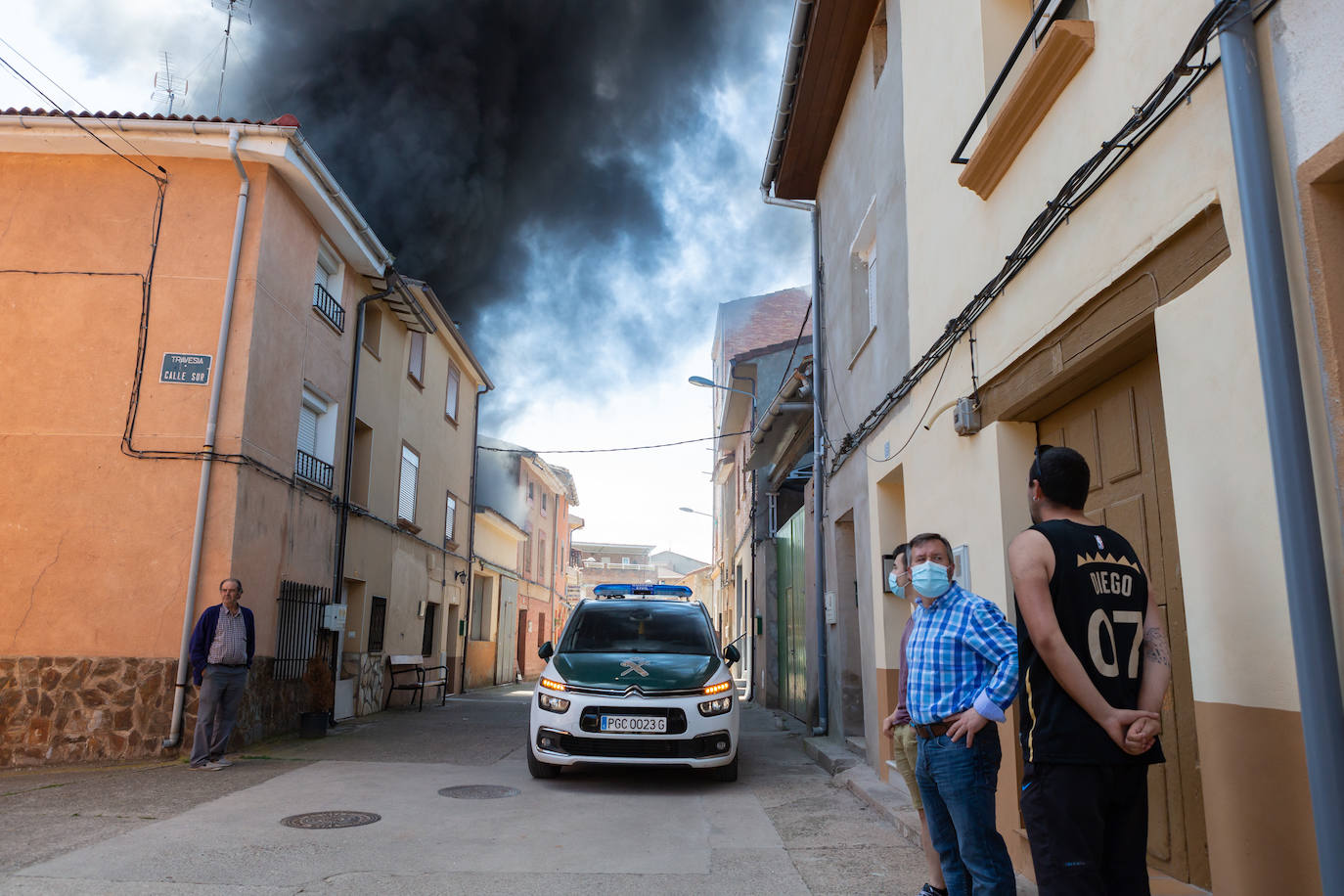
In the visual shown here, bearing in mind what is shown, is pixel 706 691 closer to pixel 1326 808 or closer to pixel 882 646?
pixel 882 646

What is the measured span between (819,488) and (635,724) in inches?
168

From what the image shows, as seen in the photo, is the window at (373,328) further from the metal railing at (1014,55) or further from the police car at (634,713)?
the metal railing at (1014,55)

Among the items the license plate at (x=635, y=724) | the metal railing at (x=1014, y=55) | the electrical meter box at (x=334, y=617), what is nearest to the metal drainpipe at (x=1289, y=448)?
the metal railing at (x=1014, y=55)

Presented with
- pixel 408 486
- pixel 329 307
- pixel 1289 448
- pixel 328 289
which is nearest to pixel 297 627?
pixel 329 307

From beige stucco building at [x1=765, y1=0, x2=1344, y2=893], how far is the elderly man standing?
5784 millimetres

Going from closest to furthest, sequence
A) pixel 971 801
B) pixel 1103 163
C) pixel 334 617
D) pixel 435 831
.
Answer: pixel 971 801 < pixel 1103 163 < pixel 435 831 < pixel 334 617

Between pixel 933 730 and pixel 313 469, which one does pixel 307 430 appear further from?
pixel 933 730

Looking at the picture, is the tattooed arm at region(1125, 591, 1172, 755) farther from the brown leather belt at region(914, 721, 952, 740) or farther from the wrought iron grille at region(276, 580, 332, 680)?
the wrought iron grille at region(276, 580, 332, 680)

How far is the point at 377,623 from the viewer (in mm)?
15266


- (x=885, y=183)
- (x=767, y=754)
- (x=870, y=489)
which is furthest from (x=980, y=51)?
(x=767, y=754)

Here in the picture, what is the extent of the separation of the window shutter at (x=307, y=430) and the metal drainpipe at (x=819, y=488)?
6548mm

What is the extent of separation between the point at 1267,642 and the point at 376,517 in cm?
1365

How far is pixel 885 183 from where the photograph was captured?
802cm

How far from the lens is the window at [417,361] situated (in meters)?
17.1
